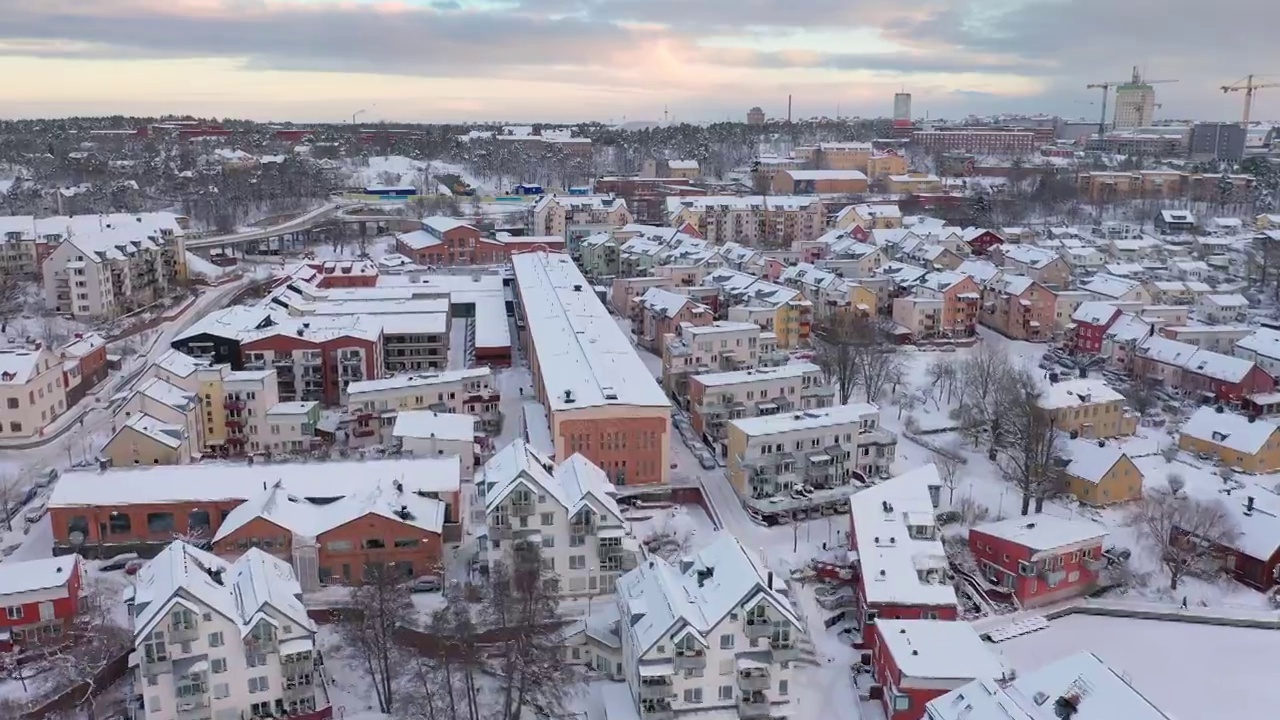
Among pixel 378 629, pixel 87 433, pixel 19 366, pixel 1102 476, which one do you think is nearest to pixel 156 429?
pixel 87 433

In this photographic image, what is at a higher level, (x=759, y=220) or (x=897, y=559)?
(x=759, y=220)

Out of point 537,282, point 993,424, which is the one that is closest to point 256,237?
point 537,282

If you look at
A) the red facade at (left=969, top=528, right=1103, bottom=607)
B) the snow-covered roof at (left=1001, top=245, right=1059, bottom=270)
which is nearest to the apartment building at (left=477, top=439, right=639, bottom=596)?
the red facade at (left=969, top=528, right=1103, bottom=607)

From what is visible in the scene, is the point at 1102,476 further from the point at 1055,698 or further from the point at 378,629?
the point at 378,629

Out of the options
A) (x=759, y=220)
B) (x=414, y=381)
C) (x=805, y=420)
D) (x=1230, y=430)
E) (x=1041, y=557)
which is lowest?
(x=1041, y=557)

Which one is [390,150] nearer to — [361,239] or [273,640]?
[361,239]

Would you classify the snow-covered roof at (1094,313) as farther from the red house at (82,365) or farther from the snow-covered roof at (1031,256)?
the red house at (82,365)
